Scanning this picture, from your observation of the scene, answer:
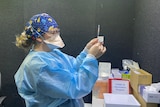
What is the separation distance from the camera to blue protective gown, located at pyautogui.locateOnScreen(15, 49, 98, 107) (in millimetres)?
1075

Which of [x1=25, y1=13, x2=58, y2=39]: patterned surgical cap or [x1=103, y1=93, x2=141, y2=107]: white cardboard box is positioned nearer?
[x1=25, y1=13, x2=58, y2=39]: patterned surgical cap

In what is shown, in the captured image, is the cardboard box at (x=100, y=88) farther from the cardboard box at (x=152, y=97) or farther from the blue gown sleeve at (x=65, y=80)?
the blue gown sleeve at (x=65, y=80)

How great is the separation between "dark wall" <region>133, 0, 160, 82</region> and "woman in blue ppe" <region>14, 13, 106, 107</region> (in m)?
0.83

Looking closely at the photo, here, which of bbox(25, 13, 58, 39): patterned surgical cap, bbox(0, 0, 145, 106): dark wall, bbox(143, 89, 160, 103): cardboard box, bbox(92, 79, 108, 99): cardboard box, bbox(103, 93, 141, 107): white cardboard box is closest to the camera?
bbox(25, 13, 58, 39): patterned surgical cap

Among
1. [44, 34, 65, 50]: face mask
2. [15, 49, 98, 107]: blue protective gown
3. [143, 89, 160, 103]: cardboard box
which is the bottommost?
[143, 89, 160, 103]: cardboard box

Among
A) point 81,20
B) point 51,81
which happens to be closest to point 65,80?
point 51,81

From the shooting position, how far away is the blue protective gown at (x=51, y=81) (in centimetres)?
108

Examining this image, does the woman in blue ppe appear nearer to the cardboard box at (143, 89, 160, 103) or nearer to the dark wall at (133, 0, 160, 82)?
the cardboard box at (143, 89, 160, 103)

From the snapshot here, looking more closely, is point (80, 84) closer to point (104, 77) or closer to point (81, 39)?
point (104, 77)

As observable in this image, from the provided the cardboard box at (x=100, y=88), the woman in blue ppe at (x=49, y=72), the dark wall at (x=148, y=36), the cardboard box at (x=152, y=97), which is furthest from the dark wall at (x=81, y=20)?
the woman in blue ppe at (x=49, y=72)

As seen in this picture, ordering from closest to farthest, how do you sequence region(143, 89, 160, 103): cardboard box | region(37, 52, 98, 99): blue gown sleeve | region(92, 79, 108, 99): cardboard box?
1. region(37, 52, 98, 99): blue gown sleeve
2. region(143, 89, 160, 103): cardboard box
3. region(92, 79, 108, 99): cardboard box

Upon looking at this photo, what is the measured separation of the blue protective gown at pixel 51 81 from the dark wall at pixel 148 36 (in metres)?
0.92

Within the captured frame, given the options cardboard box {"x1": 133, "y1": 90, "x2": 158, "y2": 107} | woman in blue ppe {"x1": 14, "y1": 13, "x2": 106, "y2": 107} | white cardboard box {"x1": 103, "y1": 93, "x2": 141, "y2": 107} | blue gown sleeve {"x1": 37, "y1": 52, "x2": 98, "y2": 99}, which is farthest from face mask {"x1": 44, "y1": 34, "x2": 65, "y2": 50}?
cardboard box {"x1": 133, "y1": 90, "x2": 158, "y2": 107}

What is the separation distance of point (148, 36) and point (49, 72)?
1.38 m
